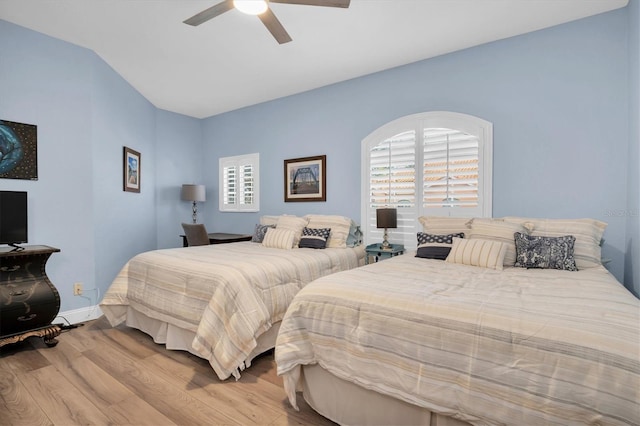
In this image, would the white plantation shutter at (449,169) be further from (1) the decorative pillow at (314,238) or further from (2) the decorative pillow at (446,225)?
(1) the decorative pillow at (314,238)

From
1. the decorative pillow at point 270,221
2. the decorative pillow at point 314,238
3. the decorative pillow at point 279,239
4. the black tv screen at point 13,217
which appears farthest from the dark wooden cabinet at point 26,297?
the decorative pillow at point 314,238

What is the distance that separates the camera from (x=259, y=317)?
240 centimetres

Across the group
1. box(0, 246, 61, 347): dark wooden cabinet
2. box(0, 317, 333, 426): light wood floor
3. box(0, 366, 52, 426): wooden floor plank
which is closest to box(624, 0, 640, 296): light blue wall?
box(0, 317, 333, 426): light wood floor

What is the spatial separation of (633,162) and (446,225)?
145cm

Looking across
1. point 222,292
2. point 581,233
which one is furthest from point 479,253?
point 222,292

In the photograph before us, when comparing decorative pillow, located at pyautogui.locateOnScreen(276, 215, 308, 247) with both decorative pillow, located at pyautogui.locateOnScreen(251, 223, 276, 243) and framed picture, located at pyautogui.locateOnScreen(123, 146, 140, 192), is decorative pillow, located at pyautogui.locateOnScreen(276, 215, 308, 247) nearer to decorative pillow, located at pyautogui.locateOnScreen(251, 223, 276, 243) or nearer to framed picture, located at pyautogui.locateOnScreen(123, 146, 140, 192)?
decorative pillow, located at pyautogui.locateOnScreen(251, 223, 276, 243)

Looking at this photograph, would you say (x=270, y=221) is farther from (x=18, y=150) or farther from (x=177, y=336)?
(x=18, y=150)

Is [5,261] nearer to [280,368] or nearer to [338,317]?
[280,368]

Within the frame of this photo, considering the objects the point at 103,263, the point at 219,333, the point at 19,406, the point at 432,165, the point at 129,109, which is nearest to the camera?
the point at 19,406

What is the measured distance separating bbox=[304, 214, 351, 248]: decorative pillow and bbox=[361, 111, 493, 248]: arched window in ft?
1.06

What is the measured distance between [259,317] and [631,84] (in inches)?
136

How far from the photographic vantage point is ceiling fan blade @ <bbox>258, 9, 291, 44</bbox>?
232 centimetres

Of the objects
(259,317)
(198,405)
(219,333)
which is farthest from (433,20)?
(198,405)

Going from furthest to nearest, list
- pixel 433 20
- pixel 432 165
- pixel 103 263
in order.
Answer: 1. pixel 103 263
2. pixel 432 165
3. pixel 433 20
